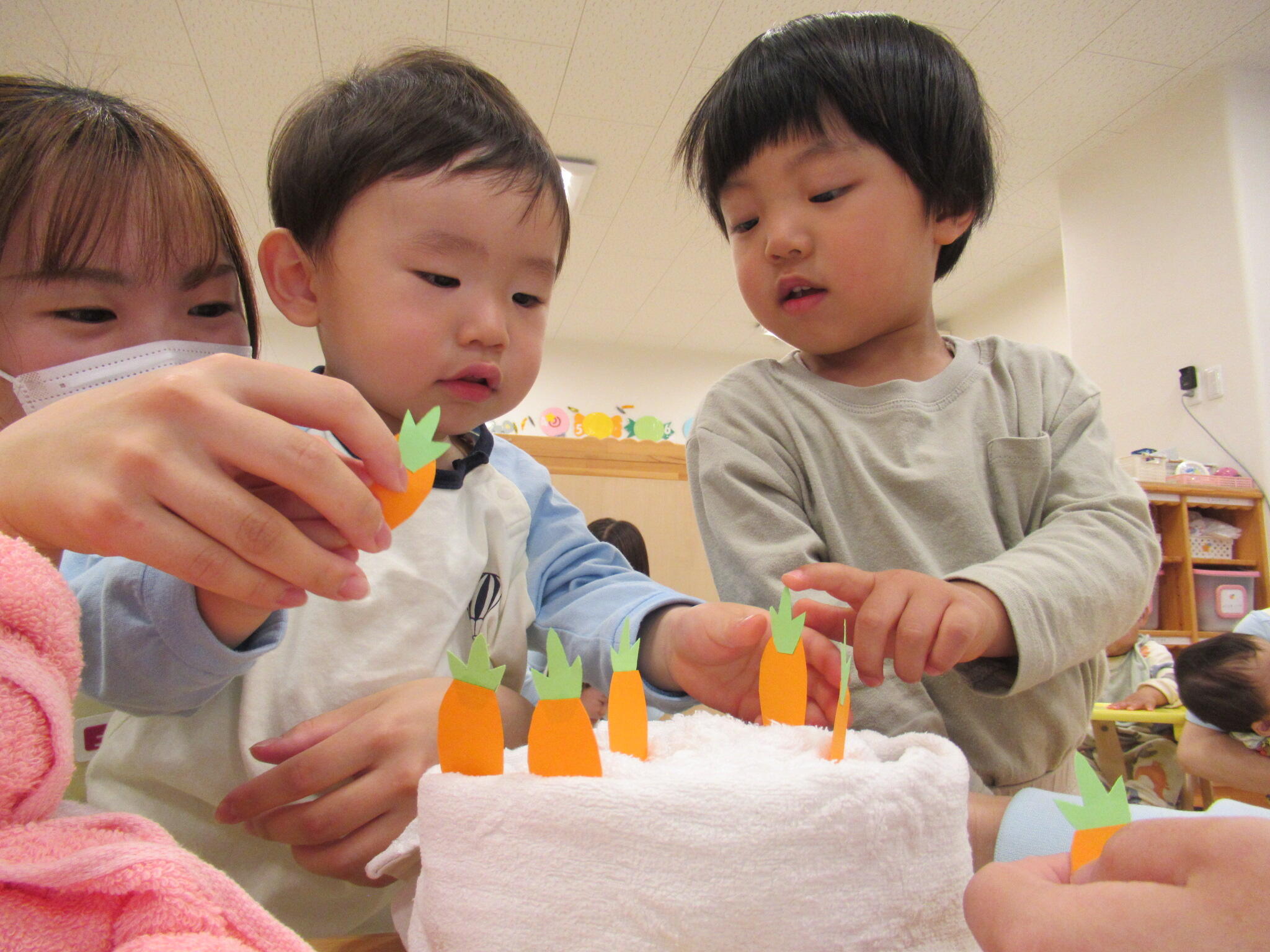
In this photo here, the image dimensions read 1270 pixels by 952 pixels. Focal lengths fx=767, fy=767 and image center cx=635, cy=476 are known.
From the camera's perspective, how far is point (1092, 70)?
9.29ft

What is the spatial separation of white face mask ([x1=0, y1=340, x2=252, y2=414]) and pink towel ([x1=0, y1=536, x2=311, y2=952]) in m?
0.33

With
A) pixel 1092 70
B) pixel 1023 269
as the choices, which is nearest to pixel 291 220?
pixel 1092 70

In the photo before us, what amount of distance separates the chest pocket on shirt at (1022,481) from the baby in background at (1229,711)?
1497mm

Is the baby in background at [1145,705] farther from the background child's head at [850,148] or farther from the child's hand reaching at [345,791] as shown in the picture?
the child's hand reaching at [345,791]

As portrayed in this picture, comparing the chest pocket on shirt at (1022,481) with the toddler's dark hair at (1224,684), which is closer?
the chest pocket on shirt at (1022,481)

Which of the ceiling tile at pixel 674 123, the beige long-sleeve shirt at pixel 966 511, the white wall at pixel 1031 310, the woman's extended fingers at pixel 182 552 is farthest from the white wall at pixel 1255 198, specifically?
the woman's extended fingers at pixel 182 552

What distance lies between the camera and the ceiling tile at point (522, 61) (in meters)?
2.70

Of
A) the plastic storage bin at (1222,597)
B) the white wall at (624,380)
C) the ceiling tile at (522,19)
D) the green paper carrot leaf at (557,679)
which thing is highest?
the ceiling tile at (522,19)

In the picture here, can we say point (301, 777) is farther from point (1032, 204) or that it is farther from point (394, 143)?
point (1032, 204)

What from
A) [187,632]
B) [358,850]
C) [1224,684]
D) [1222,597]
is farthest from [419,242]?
[1222,597]

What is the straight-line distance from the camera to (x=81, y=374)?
526 millimetres

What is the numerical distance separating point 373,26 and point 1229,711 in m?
3.21

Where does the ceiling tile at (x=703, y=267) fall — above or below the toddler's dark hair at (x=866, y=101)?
above

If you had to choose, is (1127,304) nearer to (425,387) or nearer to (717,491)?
(717,491)
